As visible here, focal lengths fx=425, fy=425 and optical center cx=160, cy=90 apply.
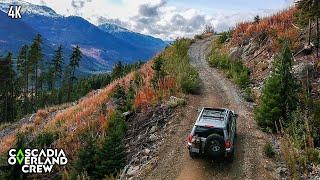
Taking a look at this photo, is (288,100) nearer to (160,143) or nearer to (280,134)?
(280,134)

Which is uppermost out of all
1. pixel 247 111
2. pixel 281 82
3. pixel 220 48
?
pixel 220 48

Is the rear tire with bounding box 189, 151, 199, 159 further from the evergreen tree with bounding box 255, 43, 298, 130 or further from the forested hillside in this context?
the evergreen tree with bounding box 255, 43, 298, 130

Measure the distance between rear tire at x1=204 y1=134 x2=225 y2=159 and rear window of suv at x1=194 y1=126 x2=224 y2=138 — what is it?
1.38 ft

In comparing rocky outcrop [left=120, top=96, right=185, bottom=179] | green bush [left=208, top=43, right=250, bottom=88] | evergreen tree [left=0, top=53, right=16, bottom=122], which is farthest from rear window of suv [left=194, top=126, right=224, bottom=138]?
evergreen tree [left=0, top=53, right=16, bottom=122]

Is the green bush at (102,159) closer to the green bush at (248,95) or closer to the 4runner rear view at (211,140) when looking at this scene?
the 4runner rear view at (211,140)

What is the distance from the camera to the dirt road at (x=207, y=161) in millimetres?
16750

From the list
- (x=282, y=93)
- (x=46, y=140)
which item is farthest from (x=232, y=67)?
(x=46, y=140)

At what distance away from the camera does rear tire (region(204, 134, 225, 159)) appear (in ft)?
54.9

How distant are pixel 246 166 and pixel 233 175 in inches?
38.8

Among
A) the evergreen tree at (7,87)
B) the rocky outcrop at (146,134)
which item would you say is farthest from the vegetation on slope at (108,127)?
the evergreen tree at (7,87)

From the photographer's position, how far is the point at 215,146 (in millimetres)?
16891

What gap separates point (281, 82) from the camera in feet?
67.4

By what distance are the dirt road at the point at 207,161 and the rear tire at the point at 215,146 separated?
2.20 feet

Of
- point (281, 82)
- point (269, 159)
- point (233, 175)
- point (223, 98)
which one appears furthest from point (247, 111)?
point (233, 175)
